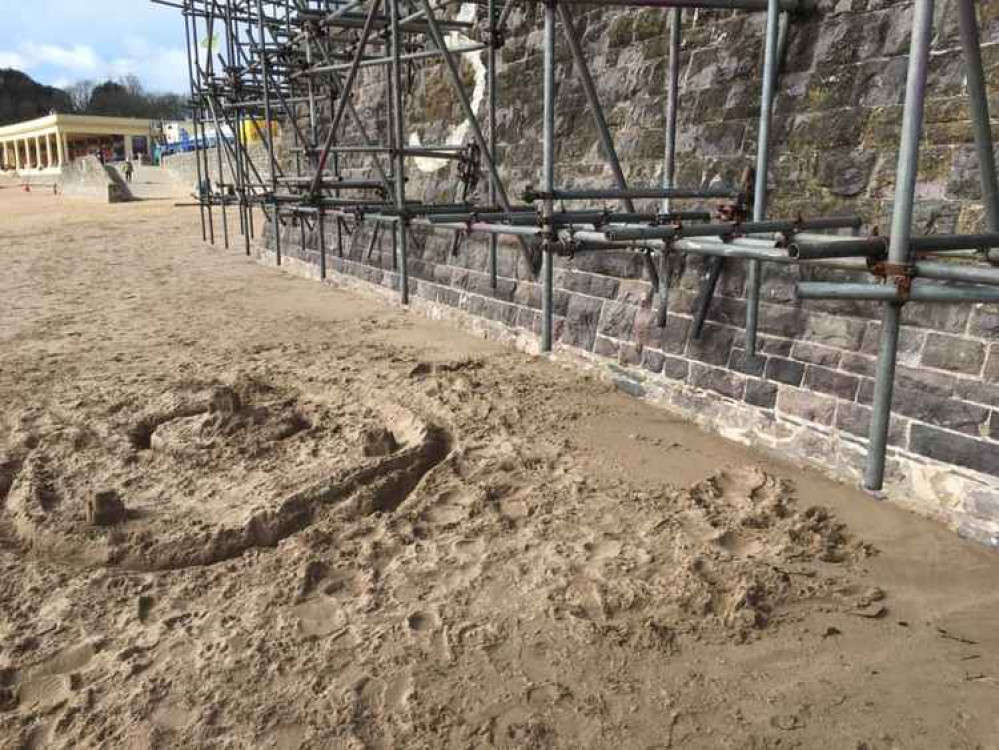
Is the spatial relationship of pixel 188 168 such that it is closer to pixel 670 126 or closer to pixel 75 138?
pixel 75 138

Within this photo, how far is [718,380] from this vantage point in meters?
4.57

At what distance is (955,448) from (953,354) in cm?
43

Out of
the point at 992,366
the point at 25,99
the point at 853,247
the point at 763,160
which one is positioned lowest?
the point at 992,366

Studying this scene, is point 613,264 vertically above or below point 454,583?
above

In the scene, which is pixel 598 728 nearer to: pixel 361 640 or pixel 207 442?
pixel 361 640

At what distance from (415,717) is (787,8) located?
3979mm

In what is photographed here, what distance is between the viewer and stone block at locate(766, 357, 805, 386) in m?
4.06

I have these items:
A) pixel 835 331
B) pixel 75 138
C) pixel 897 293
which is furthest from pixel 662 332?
pixel 75 138

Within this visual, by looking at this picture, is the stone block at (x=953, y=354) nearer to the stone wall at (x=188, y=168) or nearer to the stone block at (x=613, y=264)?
the stone block at (x=613, y=264)

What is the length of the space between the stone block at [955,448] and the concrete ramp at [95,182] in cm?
3046

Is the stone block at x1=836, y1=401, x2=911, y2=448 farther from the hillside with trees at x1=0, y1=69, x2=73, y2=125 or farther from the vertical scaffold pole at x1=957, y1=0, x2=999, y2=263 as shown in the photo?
the hillside with trees at x1=0, y1=69, x2=73, y2=125

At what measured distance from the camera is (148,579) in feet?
9.94

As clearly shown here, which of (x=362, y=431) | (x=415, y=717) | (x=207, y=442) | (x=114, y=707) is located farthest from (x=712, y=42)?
(x=114, y=707)

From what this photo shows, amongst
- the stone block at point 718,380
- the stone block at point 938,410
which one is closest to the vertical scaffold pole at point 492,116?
the stone block at point 718,380
